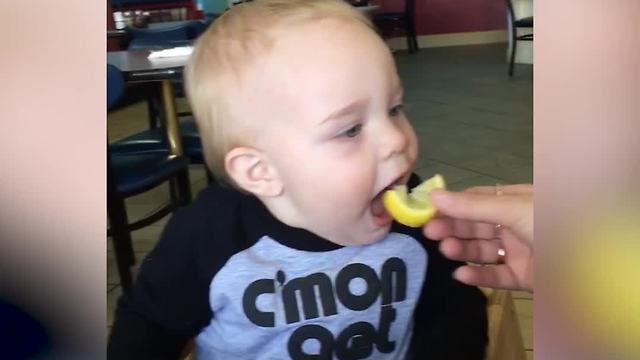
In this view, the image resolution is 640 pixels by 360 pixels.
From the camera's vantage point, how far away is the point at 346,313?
1.04 ft

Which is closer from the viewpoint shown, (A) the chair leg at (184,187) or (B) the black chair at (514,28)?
(B) the black chair at (514,28)

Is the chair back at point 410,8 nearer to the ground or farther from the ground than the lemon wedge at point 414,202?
farther from the ground

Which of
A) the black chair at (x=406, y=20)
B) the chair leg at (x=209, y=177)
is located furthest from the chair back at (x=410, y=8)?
the chair leg at (x=209, y=177)

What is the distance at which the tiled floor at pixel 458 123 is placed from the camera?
26 cm

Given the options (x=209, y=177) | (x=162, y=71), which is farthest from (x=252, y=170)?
(x=162, y=71)

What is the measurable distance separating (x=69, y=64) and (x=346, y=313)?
16cm

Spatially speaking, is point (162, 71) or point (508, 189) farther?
point (162, 71)

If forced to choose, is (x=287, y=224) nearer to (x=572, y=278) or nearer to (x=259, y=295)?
(x=259, y=295)

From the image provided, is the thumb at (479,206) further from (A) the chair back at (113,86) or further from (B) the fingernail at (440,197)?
(A) the chair back at (113,86)

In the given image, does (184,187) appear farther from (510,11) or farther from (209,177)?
(510,11)

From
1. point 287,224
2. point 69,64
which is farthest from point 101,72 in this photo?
point 287,224

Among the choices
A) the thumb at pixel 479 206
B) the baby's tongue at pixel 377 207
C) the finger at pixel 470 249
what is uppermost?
the thumb at pixel 479 206

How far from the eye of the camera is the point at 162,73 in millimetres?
378

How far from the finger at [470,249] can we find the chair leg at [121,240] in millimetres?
123
